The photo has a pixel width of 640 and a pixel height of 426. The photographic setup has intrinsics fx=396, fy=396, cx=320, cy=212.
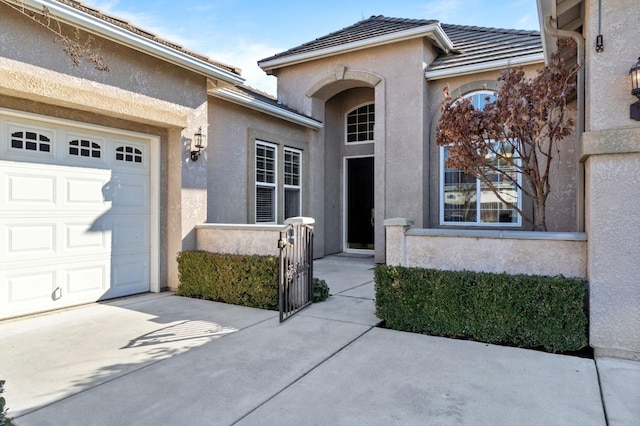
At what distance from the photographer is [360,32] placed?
36.0 feet

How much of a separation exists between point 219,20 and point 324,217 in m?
6.57

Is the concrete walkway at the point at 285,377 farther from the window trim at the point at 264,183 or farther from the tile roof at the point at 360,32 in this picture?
the tile roof at the point at 360,32

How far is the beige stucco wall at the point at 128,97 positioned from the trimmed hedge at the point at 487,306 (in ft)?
13.2

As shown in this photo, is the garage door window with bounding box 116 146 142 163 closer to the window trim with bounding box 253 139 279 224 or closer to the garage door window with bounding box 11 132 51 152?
the garage door window with bounding box 11 132 51 152

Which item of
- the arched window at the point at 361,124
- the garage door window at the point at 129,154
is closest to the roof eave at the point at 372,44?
the arched window at the point at 361,124

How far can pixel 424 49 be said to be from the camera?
965cm

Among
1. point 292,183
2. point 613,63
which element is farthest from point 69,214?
point 613,63

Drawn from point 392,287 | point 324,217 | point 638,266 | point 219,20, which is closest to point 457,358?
point 392,287

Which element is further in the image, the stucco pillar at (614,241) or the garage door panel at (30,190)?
the garage door panel at (30,190)

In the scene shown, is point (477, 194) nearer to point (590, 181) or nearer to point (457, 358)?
point (590, 181)

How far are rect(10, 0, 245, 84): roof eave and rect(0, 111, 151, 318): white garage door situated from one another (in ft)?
4.75

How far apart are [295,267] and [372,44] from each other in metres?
6.76

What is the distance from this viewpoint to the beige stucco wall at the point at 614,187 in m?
3.97

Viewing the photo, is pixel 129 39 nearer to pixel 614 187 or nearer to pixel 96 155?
pixel 96 155
